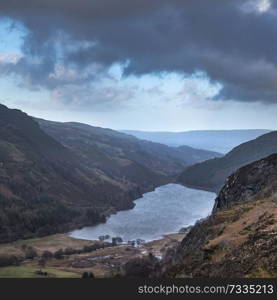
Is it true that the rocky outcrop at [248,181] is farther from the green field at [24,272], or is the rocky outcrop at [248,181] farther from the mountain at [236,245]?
the green field at [24,272]

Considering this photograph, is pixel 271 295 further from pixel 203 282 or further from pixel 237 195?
pixel 237 195

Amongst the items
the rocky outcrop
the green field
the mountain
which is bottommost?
the green field

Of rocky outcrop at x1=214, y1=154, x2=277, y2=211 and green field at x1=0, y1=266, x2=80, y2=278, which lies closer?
rocky outcrop at x1=214, y1=154, x2=277, y2=211

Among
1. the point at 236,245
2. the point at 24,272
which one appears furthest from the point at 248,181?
the point at 24,272

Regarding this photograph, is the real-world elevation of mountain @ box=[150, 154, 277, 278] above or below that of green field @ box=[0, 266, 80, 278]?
above

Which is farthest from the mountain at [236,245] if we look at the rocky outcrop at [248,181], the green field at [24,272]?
the green field at [24,272]

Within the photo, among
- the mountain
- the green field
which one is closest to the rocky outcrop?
the mountain

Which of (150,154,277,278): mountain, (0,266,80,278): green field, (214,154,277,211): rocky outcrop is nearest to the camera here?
(150,154,277,278): mountain

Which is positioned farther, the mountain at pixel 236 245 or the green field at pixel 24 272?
the green field at pixel 24 272

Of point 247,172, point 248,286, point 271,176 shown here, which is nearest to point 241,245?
point 248,286

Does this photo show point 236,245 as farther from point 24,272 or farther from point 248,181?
point 24,272

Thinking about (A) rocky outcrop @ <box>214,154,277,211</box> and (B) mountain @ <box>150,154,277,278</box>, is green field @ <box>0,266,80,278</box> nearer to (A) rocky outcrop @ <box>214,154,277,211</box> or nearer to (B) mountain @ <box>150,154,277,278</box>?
(A) rocky outcrop @ <box>214,154,277,211</box>
